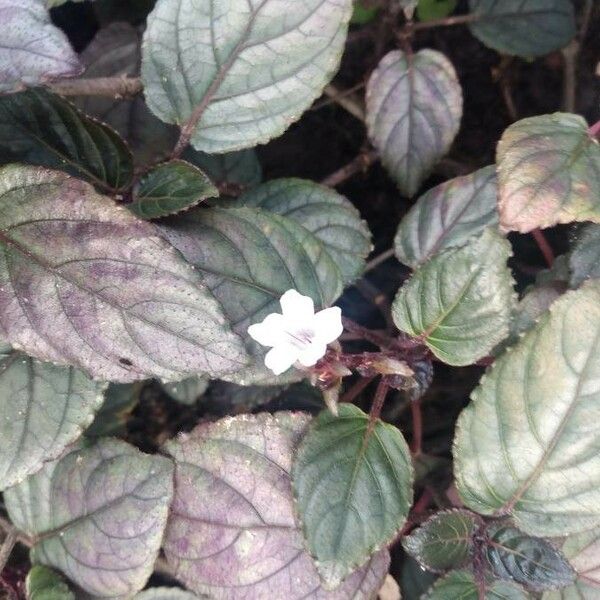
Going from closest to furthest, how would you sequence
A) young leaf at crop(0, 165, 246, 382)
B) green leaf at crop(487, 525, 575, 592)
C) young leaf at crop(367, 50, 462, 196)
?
young leaf at crop(0, 165, 246, 382) < green leaf at crop(487, 525, 575, 592) < young leaf at crop(367, 50, 462, 196)

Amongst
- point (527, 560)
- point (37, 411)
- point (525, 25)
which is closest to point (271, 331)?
point (37, 411)

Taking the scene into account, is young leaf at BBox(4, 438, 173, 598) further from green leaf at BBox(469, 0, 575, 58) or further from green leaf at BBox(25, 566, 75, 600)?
green leaf at BBox(469, 0, 575, 58)

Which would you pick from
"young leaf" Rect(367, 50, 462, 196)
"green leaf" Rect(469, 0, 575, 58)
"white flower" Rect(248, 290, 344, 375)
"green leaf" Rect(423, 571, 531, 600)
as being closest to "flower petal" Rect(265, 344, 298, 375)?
"white flower" Rect(248, 290, 344, 375)

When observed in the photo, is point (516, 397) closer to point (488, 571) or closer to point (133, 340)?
point (488, 571)

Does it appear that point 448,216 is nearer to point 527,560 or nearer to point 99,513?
point 527,560

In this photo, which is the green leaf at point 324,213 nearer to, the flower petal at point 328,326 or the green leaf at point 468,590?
the flower petal at point 328,326

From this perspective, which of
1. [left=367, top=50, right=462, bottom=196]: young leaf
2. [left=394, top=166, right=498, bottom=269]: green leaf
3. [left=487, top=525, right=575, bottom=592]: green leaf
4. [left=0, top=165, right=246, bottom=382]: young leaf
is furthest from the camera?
[left=367, top=50, right=462, bottom=196]: young leaf

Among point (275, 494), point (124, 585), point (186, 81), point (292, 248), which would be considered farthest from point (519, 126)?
point (124, 585)
